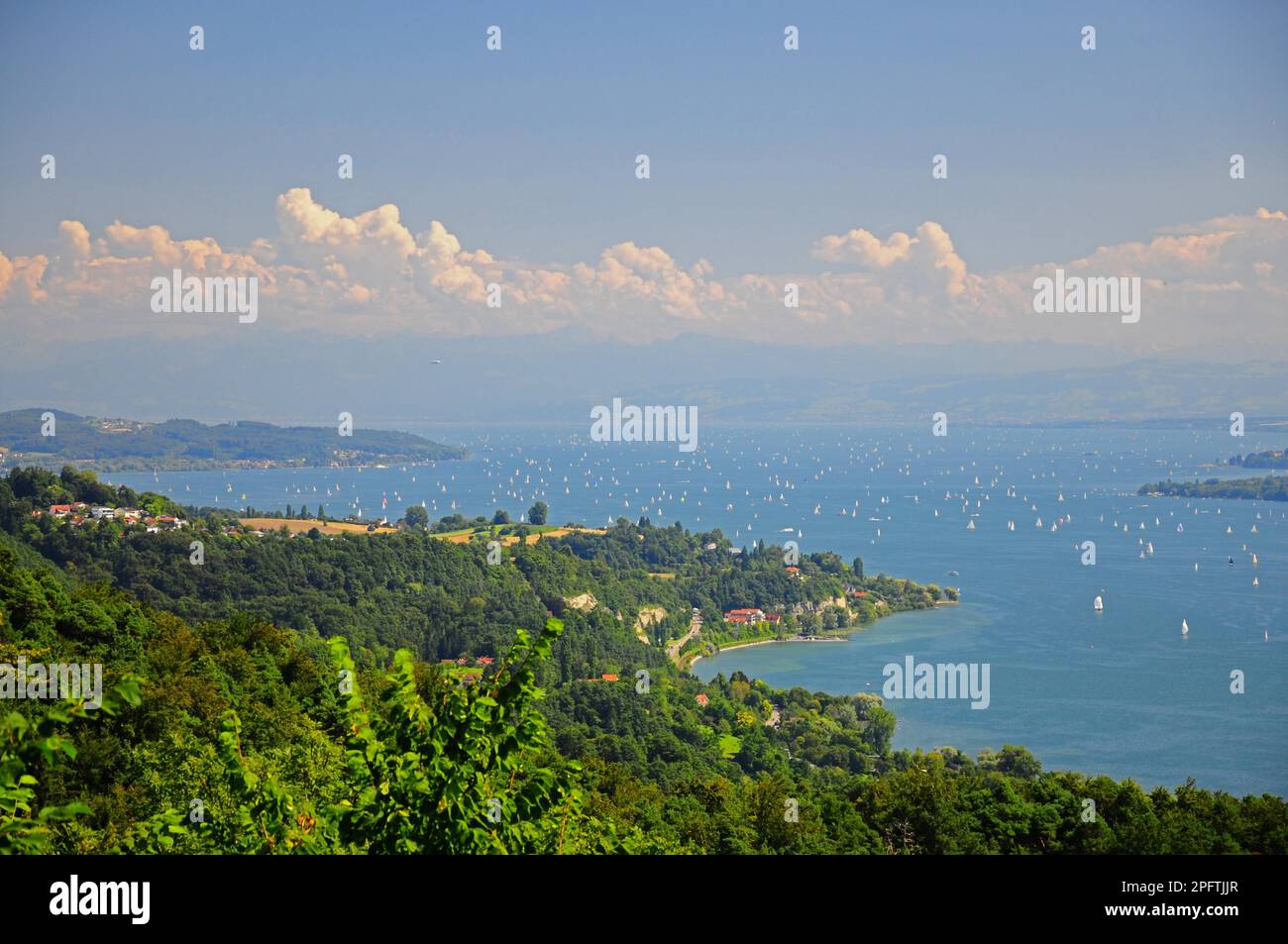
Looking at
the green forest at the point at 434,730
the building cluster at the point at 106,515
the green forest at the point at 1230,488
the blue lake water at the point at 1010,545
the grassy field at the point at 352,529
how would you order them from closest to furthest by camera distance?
the green forest at the point at 434,730, the blue lake water at the point at 1010,545, the building cluster at the point at 106,515, the grassy field at the point at 352,529, the green forest at the point at 1230,488

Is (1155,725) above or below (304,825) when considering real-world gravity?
below

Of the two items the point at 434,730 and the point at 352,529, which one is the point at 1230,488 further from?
the point at 434,730

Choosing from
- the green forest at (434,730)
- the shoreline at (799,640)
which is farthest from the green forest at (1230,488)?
the shoreline at (799,640)

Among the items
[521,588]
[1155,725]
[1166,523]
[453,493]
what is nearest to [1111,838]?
[1155,725]

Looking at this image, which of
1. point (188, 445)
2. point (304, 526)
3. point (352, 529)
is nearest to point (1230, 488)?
point (352, 529)

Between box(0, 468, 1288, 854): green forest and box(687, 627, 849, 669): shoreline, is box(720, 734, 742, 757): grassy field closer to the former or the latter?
box(0, 468, 1288, 854): green forest

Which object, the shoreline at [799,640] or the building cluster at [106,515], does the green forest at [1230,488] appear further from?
the building cluster at [106,515]
